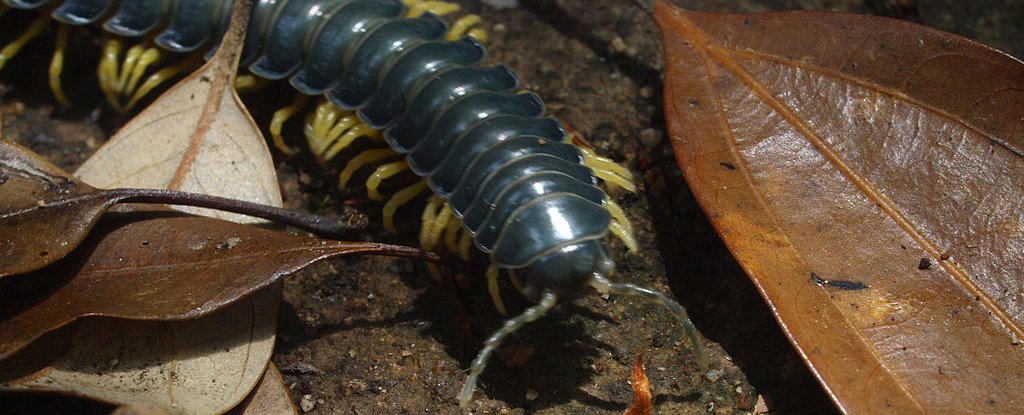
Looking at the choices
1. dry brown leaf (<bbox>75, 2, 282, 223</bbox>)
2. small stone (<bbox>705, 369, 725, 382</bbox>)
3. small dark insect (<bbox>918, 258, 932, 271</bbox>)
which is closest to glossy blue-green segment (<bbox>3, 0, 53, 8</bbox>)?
dry brown leaf (<bbox>75, 2, 282, 223</bbox>)

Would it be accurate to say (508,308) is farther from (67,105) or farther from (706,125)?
(67,105)

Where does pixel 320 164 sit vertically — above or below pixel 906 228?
below

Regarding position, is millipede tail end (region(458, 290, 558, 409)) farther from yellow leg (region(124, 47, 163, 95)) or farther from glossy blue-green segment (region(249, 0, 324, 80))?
yellow leg (region(124, 47, 163, 95))

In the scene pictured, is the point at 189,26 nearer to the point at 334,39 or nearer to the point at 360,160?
the point at 334,39

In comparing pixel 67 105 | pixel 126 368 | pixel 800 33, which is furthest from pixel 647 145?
pixel 67 105

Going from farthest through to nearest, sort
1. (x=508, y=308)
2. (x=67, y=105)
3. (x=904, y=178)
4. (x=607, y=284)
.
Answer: (x=67, y=105) < (x=508, y=308) < (x=904, y=178) < (x=607, y=284)

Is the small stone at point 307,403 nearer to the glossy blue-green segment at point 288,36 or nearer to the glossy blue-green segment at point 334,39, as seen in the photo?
the glossy blue-green segment at point 334,39
